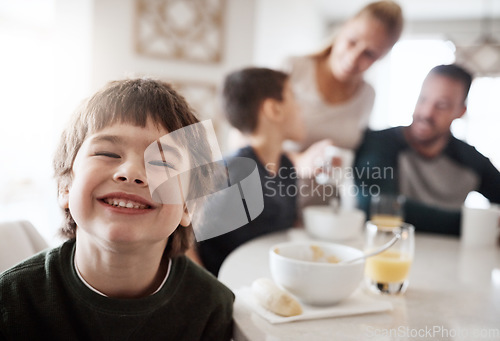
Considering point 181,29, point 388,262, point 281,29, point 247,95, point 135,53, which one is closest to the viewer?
point 388,262

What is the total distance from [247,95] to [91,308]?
0.90 m

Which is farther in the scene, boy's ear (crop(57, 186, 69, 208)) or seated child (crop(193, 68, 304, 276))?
seated child (crop(193, 68, 304, 276))

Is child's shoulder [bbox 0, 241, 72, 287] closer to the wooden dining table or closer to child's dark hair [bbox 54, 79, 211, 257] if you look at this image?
child's dark hair [bbox 54, 79, 211, 257]

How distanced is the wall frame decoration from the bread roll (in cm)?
214

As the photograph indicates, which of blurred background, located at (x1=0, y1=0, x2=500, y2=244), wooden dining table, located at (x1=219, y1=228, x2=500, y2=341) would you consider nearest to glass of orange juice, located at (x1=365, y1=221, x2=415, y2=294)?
wooden dining table, located at (x1=219, y1=228, x2=500, y2=341)

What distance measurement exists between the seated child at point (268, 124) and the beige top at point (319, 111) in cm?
27

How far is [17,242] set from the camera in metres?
0.73

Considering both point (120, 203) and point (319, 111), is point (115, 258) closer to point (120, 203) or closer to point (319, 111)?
point (120, 203)

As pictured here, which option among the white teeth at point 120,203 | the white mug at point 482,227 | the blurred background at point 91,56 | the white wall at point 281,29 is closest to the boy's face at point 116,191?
the white teeth at point 120,203

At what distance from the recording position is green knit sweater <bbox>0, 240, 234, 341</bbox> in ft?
2.01

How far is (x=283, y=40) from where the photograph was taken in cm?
332

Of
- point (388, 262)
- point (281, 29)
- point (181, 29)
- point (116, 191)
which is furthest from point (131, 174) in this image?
point (281, 29)

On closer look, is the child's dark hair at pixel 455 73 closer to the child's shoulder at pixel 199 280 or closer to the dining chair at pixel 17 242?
the child's shoulder at pixel 199 280

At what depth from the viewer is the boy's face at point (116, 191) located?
0.60 meters
